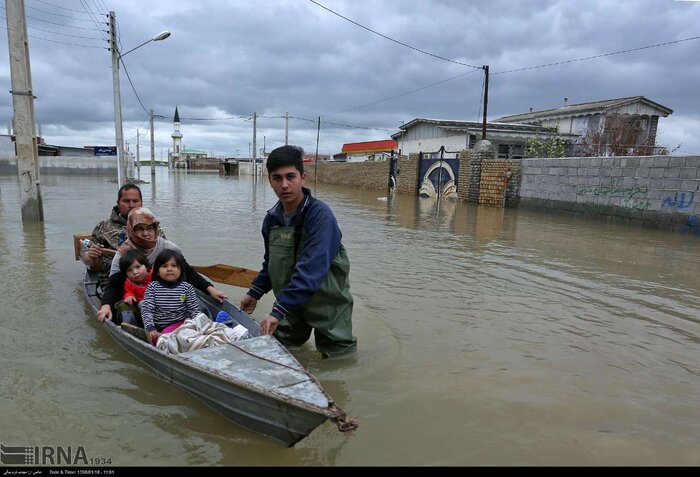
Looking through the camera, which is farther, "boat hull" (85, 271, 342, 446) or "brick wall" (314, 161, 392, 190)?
"brick wall" (314, 161, 392, 190)

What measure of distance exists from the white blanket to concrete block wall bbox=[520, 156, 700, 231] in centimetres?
1260

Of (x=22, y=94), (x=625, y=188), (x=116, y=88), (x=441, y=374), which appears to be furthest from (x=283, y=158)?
(x=116, y=88)

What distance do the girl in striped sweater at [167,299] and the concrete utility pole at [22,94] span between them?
915cm

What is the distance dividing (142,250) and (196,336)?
1582mm

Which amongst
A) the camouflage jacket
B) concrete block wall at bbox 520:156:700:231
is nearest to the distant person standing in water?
the camouflage jacket

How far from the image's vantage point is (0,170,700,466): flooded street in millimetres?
2838

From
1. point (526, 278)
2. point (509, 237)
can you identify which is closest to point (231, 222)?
point (509, 237)

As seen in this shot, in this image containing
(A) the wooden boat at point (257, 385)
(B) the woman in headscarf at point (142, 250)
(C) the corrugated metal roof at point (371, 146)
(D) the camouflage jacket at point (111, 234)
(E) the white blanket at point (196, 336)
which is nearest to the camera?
(A) the wooden boat at point (257, 385)

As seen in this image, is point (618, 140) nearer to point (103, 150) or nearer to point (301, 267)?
point (301, 267)

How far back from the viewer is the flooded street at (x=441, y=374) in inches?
112

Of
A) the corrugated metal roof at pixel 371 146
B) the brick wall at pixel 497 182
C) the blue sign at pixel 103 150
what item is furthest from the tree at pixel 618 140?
the blue sign at pixel 103 150

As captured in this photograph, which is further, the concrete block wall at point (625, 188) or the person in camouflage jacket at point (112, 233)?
the concrete block wall at point (625, 188)

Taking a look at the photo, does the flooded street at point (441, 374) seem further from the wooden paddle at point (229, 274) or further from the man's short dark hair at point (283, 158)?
the man's short dark hair at point (283, 158)

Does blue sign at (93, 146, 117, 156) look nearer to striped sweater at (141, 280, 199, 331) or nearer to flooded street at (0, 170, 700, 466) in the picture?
flooded street at (0, 170, 700, 466)
